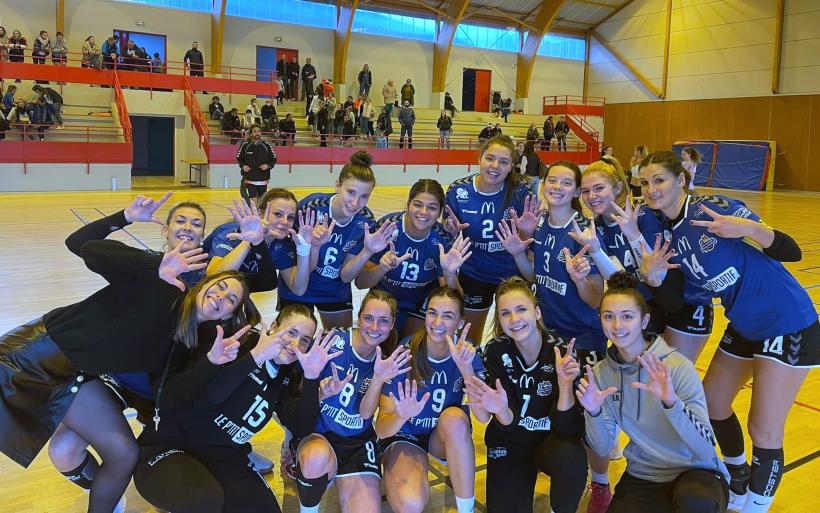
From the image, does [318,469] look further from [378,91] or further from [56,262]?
[378,91]

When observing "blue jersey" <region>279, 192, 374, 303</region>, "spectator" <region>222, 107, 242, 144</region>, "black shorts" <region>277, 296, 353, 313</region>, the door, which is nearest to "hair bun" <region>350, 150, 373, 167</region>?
"blue jersey" <region>279, 192, 374, 303</region>

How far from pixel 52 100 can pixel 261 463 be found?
19.5 m

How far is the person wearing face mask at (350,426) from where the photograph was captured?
123 inches

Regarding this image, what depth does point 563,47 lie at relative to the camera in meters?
35.2

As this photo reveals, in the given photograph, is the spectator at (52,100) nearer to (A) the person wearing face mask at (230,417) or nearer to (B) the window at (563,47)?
(A) the person wearing face mask at (230,417)

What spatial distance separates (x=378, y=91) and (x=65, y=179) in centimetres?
1548

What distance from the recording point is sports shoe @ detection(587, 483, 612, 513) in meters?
3.42

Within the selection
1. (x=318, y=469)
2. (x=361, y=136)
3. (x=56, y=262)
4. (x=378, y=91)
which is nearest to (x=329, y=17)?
(x=378, y=91)

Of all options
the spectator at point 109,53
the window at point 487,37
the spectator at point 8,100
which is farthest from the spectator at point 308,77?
the spectator at point 8,100

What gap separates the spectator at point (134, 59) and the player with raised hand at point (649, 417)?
880 inches

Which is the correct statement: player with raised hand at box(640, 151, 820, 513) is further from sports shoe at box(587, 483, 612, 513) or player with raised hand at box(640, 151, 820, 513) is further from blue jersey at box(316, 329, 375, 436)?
blue jersey at box(316, 329, 375, 436)

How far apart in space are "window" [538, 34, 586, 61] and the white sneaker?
33.7 m

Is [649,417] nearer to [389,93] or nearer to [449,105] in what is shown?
[389,93]

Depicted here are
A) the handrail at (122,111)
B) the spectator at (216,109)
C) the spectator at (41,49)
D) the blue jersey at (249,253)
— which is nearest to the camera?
the blue jersey at (249,253)
